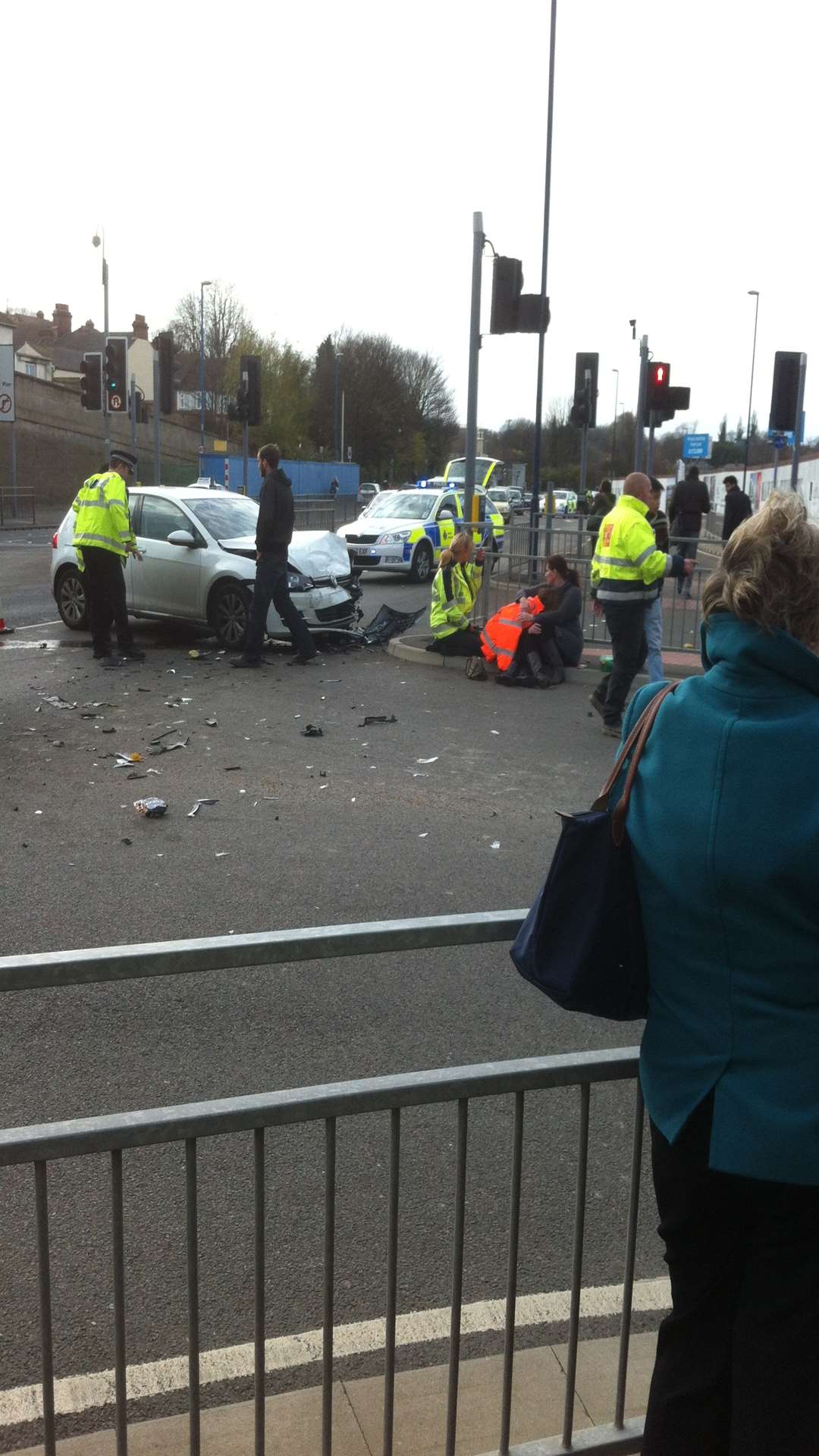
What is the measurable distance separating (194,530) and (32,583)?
8214 millimetres

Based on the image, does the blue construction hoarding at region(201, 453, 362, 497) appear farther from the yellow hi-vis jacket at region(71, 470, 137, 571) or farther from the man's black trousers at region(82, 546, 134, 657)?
the yellow hi-vis jacket at region(71, 470, 137, 571)

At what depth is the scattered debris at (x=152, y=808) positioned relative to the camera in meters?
8.03

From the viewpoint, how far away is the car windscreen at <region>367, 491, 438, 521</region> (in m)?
25.5

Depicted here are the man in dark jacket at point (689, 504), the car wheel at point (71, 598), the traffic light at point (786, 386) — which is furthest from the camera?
the man in dark jacket at point (689, 504)

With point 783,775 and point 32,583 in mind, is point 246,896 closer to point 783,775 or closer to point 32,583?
point 783,775

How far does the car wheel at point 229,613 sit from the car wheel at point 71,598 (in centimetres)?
193

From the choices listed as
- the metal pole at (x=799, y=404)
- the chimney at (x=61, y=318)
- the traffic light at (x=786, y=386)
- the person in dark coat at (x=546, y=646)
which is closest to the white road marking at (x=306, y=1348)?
the person in dark coat at (x=546, y=646)

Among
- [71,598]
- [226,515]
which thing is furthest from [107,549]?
[71,598]

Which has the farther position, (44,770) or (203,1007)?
(44,770)

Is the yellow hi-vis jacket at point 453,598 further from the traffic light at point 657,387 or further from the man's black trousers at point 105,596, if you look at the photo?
the traffic light at point 657,387

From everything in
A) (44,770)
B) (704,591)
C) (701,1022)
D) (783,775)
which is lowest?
(44,770)

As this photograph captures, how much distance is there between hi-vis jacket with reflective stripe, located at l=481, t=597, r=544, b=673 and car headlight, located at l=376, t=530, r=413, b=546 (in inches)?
419

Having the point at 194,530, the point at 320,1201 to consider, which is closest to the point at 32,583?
the point at 194,530

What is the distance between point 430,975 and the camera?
553 cm
